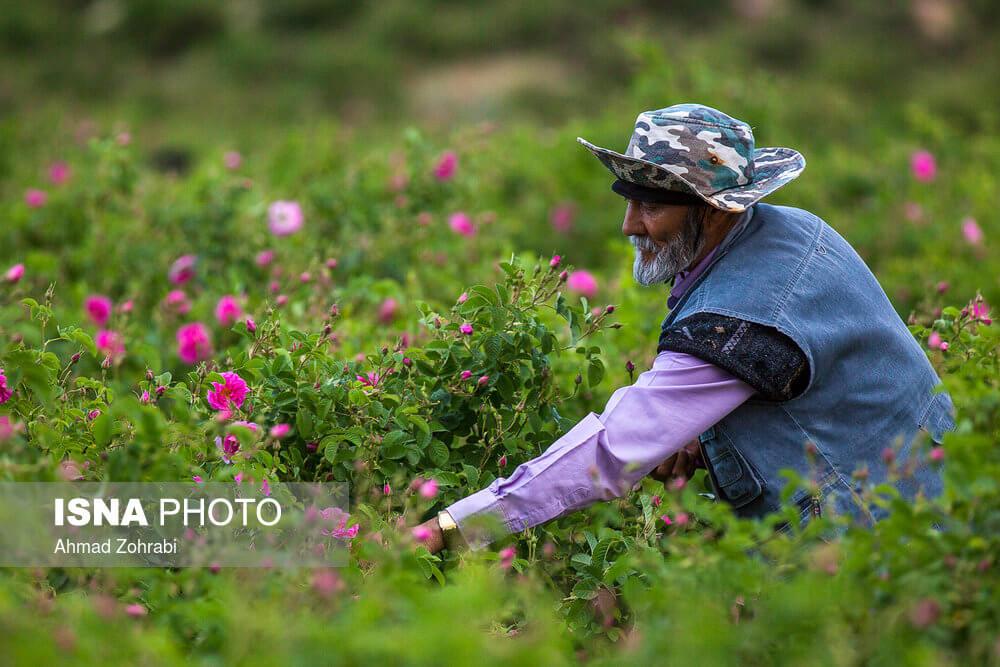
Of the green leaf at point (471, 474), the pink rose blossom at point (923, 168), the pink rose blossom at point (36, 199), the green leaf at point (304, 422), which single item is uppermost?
the green leaf at point (304, 422)

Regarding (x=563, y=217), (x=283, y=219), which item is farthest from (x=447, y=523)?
(x=563, y=217)

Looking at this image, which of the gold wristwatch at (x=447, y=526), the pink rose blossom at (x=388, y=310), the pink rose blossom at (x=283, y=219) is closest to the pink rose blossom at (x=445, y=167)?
the pink rose blossom at (x=283, y=219)

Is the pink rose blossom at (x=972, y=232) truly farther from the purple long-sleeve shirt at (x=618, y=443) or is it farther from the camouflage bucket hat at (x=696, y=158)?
the purple long-sleeve shirt at (x=618, y=443)

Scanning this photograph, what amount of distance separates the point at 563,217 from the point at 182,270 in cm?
239

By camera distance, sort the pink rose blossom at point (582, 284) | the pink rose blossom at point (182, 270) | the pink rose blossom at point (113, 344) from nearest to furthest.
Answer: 1. the pink rose blossom at point (113, 344)
2. the pink rose blossom at point (582, 284)
3. the pink rose blossom at point (182, 270)

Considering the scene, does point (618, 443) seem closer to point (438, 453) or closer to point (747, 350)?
point (747, 350)

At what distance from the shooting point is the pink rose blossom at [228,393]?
2061 millimetres

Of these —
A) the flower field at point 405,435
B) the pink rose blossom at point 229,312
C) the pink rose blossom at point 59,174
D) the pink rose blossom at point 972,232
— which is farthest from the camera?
the pink rose blossom at point 59,174

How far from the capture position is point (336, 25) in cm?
1310

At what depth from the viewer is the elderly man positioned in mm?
1892

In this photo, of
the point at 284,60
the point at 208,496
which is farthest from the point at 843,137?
the point at 208,496

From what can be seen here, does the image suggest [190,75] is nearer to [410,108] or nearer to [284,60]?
[284,60]

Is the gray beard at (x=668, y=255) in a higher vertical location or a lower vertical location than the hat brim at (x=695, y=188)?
lower

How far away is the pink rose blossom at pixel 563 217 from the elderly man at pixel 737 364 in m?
3.27
